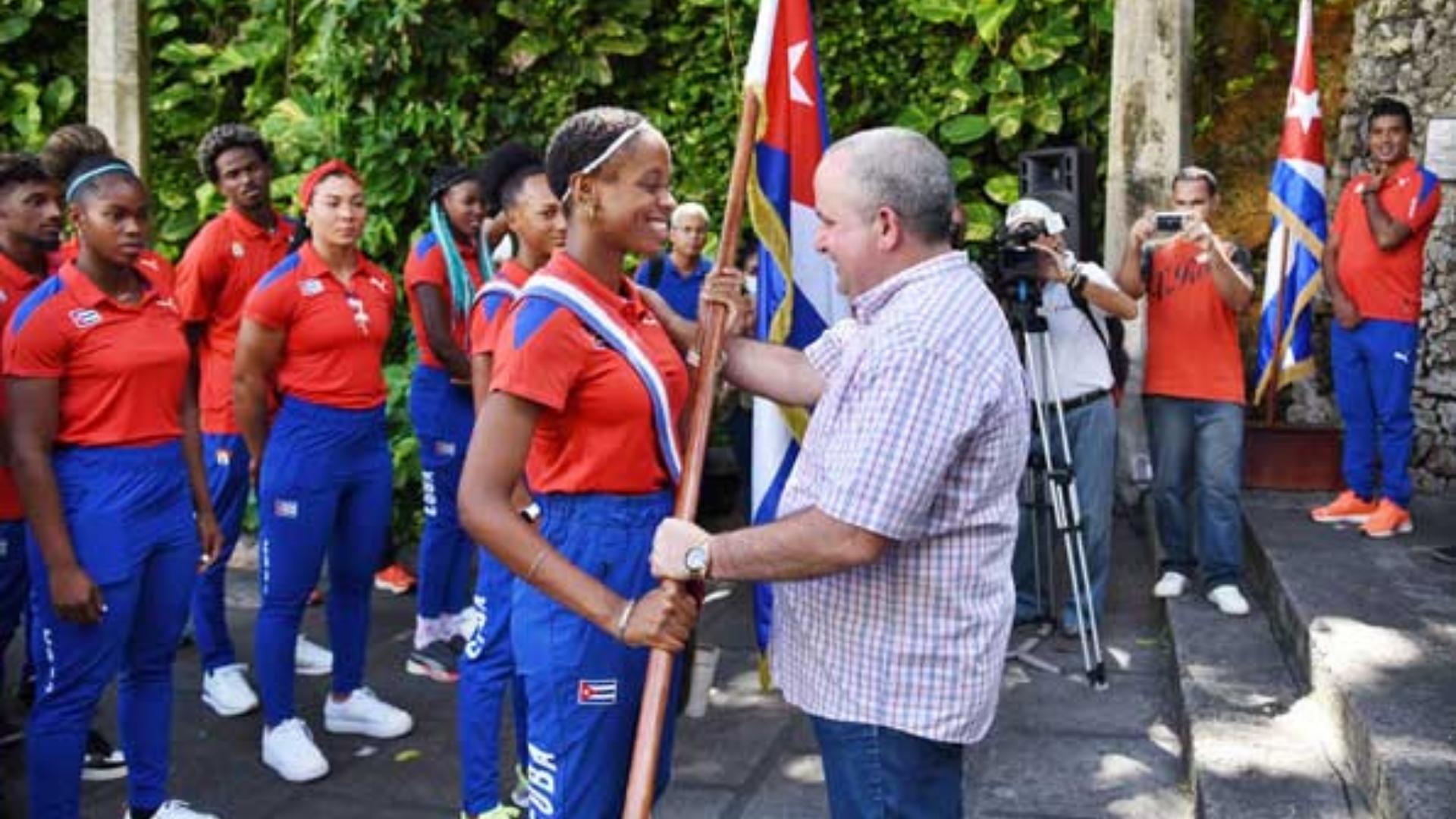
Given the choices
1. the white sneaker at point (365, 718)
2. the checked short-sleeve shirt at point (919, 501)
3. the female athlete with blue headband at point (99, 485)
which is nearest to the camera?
the checked short-sleeve shirt at point (919, 501)

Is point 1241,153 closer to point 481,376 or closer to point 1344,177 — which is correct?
point 1344,177

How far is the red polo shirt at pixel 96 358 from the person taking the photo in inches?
143

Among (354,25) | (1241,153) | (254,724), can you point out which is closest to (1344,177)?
(1241,153)

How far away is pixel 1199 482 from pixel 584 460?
13.3 ft

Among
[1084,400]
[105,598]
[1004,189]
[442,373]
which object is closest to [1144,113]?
[1004,189]

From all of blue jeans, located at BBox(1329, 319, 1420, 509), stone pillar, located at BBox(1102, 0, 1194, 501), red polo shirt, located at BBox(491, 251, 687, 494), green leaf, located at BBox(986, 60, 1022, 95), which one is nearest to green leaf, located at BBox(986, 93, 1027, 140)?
green leaf, located at BBox(986, 60, 1022, 95)

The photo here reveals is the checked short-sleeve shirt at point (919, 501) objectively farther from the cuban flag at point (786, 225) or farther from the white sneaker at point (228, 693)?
the white sneaker at point (228, 693)

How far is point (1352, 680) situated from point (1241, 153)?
4.68 meters

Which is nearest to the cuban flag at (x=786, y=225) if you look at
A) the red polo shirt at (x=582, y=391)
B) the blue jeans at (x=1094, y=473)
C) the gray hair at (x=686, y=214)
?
the red polo shirt at (x=582, y=391)

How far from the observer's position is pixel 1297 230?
689 cm

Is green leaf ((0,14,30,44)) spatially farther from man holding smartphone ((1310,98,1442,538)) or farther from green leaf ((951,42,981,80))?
man holding smartphone ((1310,98,1442,538))

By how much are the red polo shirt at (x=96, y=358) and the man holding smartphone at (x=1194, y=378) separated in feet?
12.9

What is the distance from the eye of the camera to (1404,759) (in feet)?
11.9

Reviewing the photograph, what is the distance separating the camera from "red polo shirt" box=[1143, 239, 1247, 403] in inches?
234
